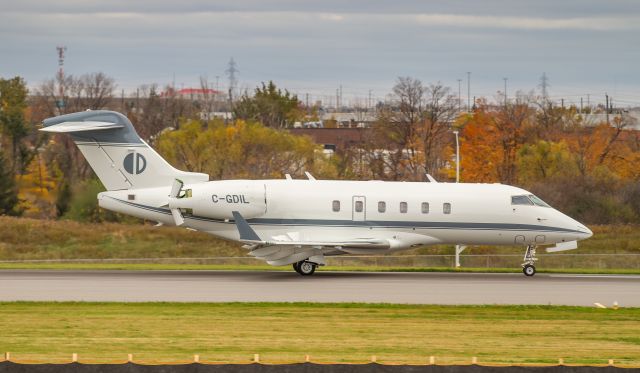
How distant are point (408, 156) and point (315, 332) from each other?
51.5 metres

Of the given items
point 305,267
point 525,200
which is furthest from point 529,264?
point 305,267

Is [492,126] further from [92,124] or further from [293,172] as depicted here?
[92,124]

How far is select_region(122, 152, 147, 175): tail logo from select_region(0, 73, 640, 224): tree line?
2178 centimetres

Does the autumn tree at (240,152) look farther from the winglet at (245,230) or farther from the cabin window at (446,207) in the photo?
the winglet at (245,230)

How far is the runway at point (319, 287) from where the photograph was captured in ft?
97.2

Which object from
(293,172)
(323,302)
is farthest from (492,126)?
(323,302)

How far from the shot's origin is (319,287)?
32.3 meters

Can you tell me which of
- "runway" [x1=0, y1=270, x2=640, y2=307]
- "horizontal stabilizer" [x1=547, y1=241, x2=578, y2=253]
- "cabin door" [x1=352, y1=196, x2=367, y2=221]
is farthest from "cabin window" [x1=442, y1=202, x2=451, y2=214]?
"horizontal stabilizer" [x1=547, y1=241, x2=578, y2=253]

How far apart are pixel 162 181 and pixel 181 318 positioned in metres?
11.4

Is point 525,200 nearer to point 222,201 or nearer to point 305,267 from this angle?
point 305,267

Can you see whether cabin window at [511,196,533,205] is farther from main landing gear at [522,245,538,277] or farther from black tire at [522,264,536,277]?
black tire at [522,264,536,277]

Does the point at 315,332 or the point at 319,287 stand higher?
the point at 319,287

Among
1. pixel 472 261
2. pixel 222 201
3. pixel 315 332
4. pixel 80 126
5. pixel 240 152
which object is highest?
pixel 240 152

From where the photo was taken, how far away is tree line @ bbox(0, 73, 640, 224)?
61.4 metres
